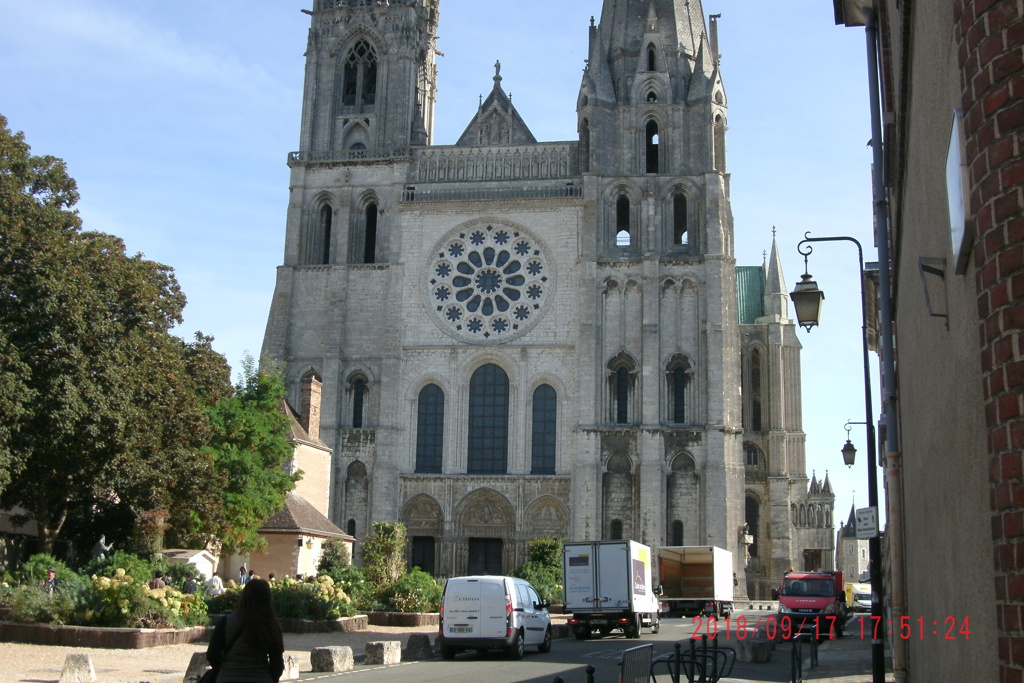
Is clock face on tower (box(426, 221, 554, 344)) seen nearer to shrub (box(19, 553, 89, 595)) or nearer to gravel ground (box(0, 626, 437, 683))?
shrub (box(19, 553, 89, 595))

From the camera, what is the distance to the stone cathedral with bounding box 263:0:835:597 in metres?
44.8

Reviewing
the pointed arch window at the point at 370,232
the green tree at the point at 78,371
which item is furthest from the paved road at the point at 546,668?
the pointed arch window at the point at 370,232

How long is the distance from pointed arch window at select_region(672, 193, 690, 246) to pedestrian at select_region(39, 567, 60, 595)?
30.5 m

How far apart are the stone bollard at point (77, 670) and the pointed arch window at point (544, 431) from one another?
105 ft

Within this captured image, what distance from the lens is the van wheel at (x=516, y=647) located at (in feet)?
66.9

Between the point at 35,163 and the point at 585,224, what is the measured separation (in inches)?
1028

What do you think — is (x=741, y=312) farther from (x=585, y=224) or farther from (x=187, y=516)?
(x=187, y=516)

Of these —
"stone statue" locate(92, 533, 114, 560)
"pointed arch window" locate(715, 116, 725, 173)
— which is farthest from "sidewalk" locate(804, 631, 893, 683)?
"pointed arch window" locate(715, 116, 725, 173)

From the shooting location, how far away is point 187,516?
1191 inches

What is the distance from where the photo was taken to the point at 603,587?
89.8 feet

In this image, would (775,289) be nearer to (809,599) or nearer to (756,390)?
(756,390)

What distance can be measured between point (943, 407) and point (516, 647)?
52.7 ft

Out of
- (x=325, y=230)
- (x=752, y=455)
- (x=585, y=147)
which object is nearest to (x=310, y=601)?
(x=325, y=230)

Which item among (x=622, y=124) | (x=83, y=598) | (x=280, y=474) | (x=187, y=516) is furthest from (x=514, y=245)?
(x=83, y=598)
